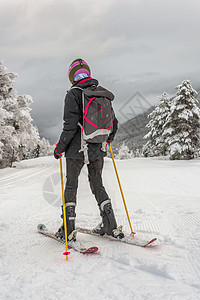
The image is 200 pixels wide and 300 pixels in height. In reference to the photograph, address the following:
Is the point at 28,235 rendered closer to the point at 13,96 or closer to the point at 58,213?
the point at 58,213

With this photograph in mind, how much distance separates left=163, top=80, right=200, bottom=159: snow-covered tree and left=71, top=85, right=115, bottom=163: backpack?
21364mm

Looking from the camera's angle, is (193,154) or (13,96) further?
(193,154)

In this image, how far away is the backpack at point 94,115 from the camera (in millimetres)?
2705

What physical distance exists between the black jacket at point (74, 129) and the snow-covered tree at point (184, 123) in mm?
21414

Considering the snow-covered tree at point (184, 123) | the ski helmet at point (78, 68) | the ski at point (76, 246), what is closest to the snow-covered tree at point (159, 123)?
the snow-covered tree at point (184, 123)

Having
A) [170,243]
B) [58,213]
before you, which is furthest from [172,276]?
[58,213]

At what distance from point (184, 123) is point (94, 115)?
22391 millimetres

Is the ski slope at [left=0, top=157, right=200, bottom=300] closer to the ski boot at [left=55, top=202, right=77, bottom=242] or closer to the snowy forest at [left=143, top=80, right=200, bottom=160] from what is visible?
the ski boot at [left=55, top=202, right=77, bottom=242]

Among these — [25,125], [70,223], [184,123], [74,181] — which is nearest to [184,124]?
[184,123]

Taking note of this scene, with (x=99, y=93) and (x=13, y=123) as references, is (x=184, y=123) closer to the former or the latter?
(x=13, y=123)

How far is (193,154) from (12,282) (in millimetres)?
24315

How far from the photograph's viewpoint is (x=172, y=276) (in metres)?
1.68

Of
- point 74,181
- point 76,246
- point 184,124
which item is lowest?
point 76,246

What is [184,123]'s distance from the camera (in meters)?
23.0
